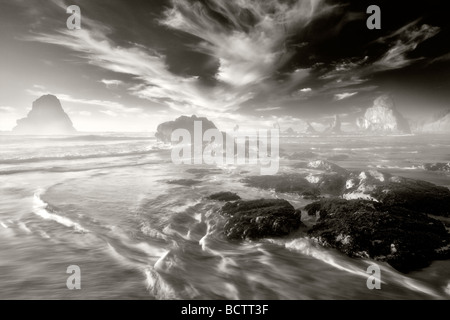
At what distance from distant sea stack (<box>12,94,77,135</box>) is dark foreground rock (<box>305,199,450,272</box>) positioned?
173572mm

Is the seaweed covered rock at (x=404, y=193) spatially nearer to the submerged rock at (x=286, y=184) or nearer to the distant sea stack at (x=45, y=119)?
the submerged rock at (x=286, y=184)

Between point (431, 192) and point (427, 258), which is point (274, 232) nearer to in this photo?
point (427, 258)

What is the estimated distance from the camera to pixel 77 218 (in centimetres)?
896

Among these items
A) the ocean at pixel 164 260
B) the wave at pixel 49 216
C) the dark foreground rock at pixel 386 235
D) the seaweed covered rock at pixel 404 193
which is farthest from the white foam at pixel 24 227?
the seaweed covered rock at pixel 404 193

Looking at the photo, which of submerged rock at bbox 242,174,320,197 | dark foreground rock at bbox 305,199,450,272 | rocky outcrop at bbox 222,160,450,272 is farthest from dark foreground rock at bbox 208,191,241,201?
dark foreground rock at bbox 305,199,450,272

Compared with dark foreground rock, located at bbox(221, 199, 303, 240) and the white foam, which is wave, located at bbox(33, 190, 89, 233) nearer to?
the white foam

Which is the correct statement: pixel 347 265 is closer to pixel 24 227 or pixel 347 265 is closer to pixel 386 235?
pixel 386 235

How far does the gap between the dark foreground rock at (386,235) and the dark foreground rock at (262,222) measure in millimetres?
767

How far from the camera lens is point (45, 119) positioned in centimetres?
15012

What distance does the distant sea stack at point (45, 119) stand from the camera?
14150 centimetres

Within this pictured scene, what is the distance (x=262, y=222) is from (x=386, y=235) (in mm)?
3416

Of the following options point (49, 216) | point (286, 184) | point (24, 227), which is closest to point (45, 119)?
point (49, 216)

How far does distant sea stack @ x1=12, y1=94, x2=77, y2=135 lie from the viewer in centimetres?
14150

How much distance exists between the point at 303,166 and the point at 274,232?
1495cm
